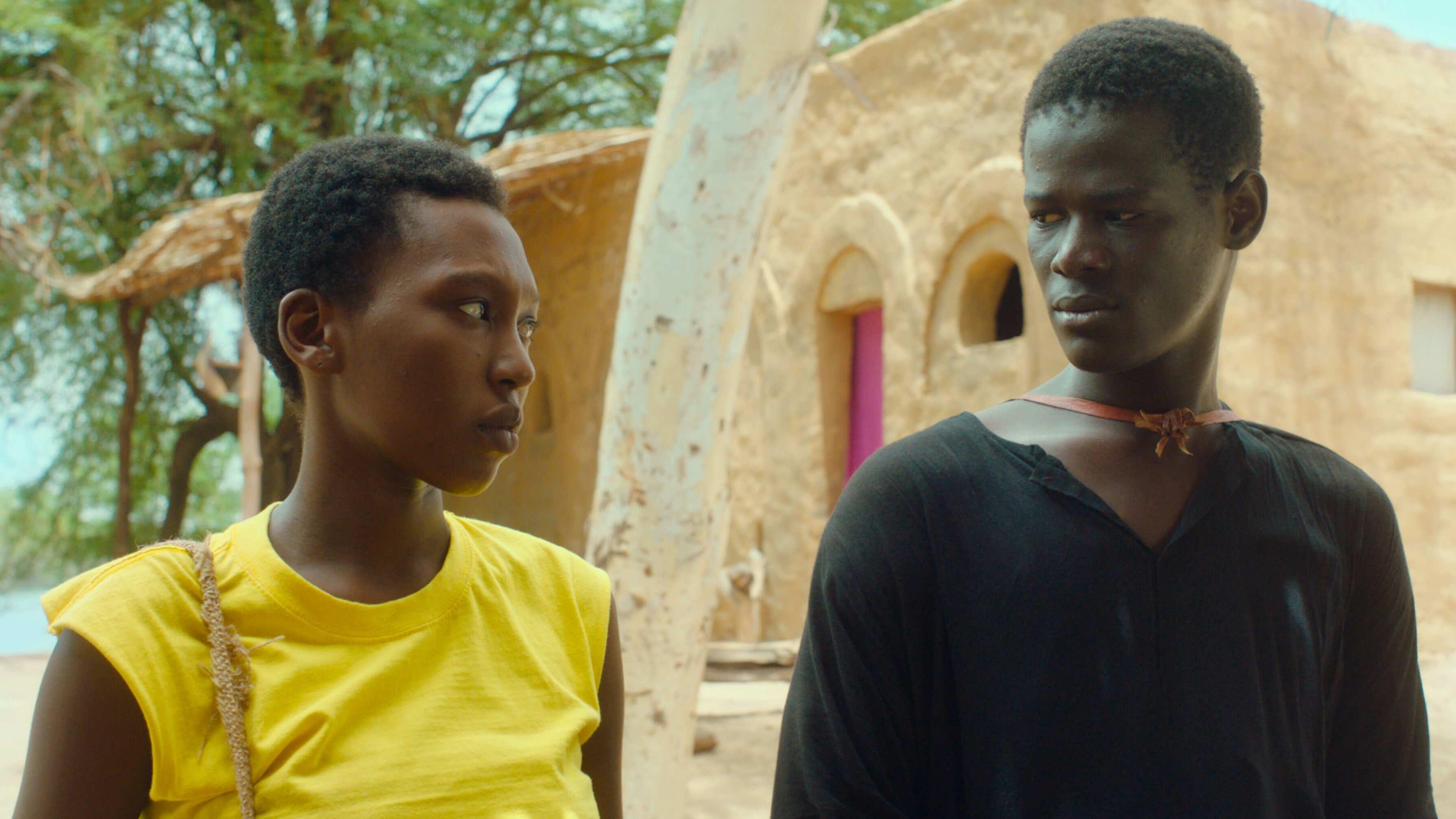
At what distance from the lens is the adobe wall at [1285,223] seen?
6301 mm

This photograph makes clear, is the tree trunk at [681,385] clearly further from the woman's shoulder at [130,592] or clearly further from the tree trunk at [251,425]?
the tree trunk at [251,425]

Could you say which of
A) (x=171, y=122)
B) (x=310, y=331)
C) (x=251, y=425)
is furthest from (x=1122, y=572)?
(x=171, y=122)

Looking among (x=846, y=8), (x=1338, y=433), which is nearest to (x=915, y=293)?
(x=1338, y=433)

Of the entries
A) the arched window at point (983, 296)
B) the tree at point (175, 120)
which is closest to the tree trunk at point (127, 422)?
the tree at point (175, 120)

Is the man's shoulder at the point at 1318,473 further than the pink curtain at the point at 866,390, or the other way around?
the pink curtain at the point at 866,390

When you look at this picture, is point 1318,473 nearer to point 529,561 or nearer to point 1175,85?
point 1175,85

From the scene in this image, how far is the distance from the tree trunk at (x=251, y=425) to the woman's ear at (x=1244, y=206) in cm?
735

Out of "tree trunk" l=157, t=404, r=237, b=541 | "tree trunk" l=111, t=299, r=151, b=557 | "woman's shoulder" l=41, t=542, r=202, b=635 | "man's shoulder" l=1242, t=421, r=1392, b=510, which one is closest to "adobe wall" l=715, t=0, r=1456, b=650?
"man's shoulder" l=1242, t=421, r=1392, b=510

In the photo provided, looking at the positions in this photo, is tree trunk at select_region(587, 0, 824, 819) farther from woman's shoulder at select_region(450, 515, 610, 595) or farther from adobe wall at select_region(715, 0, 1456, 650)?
adobe wall at select_region(715, 0, 1456, 650)

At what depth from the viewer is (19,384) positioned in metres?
11.1

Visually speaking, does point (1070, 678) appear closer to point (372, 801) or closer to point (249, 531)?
point (372, 801)

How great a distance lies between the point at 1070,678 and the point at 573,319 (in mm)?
8473

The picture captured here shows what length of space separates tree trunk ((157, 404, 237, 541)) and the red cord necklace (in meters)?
11.6

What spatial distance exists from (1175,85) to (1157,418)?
1.17 ft
